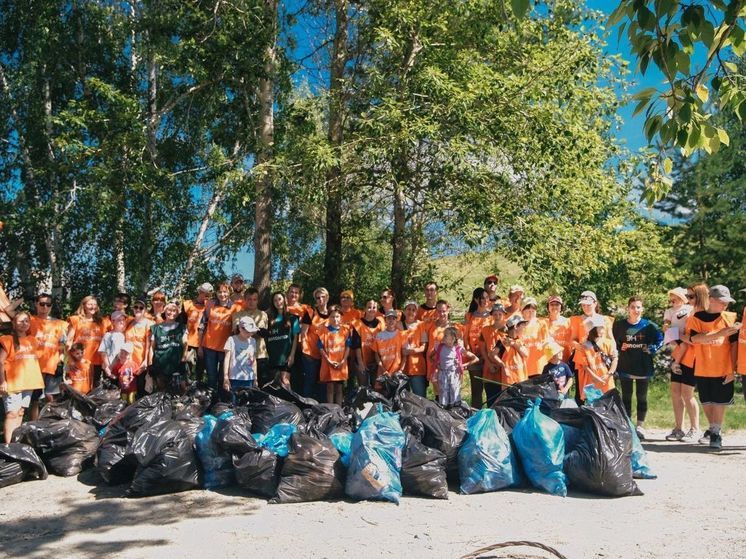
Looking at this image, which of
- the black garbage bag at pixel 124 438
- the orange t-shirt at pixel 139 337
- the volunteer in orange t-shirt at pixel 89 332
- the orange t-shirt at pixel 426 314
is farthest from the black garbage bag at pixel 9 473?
the orange t-shirt at pixel 426 314

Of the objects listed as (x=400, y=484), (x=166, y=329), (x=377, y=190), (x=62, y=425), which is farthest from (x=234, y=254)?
(x=400, y=484)

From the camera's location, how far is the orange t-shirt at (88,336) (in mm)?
8273

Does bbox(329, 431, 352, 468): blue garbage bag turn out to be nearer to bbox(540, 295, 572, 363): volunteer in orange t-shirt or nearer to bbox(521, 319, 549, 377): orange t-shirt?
bbox(521, 319, 549, 377): orange t-shirt

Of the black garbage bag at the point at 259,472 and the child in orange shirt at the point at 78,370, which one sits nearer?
the black garbage bag at the point at 259,472

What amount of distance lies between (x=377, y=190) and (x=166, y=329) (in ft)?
15.5

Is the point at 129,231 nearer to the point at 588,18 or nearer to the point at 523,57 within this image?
the point at 523,57

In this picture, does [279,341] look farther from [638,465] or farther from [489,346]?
[638,465]

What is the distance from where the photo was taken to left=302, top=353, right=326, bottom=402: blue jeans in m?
8.60

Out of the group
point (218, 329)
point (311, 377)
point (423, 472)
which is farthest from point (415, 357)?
point (423, 472)

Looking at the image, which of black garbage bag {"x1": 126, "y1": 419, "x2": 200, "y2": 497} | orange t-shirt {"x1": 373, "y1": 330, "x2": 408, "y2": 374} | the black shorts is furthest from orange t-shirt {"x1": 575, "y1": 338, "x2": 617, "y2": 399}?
black garbage bag {"x1": 126, "y1": 419, "x2": 200, "y2": 497}

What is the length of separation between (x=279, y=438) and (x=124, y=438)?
4.65 feet

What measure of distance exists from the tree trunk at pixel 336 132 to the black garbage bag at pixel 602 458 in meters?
6.32

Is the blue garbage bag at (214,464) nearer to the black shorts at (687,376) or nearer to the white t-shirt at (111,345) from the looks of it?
the white t-shirt at (111,345)

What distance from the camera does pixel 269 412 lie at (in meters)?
6.54
